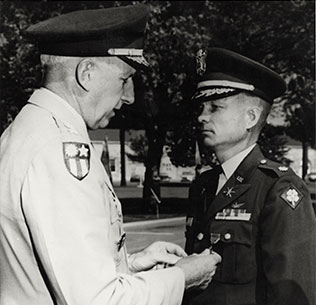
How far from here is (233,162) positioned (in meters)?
3.18

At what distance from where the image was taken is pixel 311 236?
9.18 feet

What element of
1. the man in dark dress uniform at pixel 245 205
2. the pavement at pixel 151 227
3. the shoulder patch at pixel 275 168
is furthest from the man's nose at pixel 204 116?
the pavement at pixel 151 227

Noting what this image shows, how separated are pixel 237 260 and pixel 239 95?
0.82 metres

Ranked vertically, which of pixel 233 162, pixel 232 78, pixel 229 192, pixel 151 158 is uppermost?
pixel 232 78

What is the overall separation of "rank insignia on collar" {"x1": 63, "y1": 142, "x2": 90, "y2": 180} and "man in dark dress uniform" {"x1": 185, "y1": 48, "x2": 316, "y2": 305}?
123 cm

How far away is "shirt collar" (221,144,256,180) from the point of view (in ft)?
10.4

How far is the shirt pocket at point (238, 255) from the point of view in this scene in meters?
2.88

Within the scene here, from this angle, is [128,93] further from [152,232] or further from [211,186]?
[152,232]

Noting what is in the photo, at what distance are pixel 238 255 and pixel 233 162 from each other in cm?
49

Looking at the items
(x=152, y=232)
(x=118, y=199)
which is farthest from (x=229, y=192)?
(x=152, y=232)

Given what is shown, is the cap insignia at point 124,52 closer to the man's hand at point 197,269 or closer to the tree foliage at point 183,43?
the man's hand at point 197,269

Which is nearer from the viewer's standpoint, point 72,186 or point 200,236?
point 72,186

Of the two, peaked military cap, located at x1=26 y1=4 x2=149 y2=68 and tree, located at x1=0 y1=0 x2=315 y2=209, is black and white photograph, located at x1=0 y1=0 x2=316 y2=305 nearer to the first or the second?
peaked military cap, located at x1=26 y1=4 x2=149 y2=68

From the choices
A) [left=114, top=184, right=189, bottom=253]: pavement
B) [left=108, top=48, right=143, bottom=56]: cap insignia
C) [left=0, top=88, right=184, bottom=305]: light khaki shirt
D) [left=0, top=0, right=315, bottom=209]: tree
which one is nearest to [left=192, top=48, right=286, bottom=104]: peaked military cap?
[left=108, top=48, right=143, bottom=56]: cap insignia
